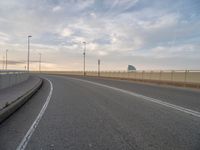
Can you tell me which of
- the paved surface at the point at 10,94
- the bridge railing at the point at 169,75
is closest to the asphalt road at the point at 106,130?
the paved surface at the point at 10,94

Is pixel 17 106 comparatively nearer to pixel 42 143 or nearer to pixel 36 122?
pixel 36 122

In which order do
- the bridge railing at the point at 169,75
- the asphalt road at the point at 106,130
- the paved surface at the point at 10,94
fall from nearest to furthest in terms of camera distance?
the asphalt road at the point at 106,130 < the paved surface at the point at 10,94 < the bridge railing at the point at 169,75

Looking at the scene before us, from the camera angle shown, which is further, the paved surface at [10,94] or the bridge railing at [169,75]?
the bridge railing at [169,75]

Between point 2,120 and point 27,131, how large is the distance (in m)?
2.01

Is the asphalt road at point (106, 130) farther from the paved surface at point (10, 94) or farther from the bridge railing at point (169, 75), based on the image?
the bridge railing at point (169, 75)

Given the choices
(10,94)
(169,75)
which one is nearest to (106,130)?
(10,94)

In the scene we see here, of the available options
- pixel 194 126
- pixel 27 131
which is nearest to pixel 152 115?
pixel 194 126

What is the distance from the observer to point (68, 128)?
7.43 m

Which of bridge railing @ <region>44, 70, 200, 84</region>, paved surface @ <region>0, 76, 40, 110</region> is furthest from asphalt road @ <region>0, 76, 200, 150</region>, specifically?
bridge railing @ <region>44, 70, 200, 84</region>

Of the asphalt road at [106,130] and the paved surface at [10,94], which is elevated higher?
the paved surface at [10,94]

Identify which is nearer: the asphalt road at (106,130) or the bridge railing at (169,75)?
the asphalt road at (106,130)

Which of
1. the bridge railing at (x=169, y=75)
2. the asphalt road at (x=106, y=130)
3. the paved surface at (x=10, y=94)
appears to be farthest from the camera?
the bridge railing at (x=169, y=75)

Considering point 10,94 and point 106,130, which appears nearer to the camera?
point 106,130

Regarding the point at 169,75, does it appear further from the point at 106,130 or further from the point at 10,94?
the point at 106,130
